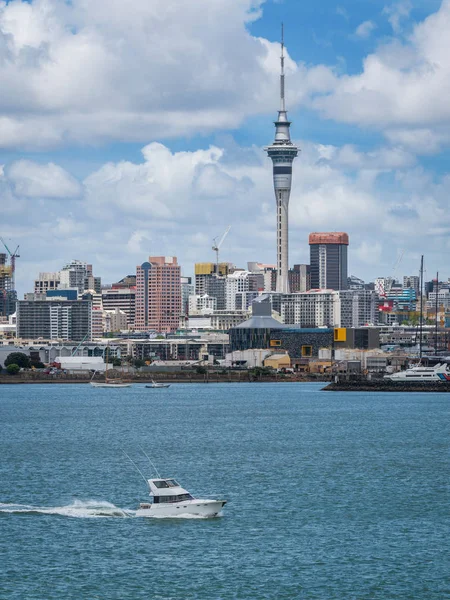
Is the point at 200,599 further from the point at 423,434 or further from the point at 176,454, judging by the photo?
the point at 423,434

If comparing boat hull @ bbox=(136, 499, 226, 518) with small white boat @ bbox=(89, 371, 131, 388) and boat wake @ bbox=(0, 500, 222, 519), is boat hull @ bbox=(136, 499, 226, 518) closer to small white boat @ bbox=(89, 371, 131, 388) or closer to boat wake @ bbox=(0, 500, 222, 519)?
boat wake @ bbox=(0, 500, 222, 519)

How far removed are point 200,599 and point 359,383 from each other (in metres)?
128

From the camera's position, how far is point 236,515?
46.2 m

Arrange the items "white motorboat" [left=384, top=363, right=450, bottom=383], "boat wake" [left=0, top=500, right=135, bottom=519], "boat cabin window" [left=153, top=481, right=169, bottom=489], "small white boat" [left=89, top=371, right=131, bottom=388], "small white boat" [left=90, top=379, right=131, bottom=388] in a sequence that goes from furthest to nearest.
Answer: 1. "small white boat" [left=89, top=371, right=131, bottom=388]
2. "small white boat" [left=90, top=379, right=131, bottom=388]
3. "white motorboat" [left=384, top=363, right=450, bottom=383]
4. "boat wake" [left=0, top=500, right=135, bottom=519]
5. "boat cabin window" [left=153, top=481, right=169, bottom=489]

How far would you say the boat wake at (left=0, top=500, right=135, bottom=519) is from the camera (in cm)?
4644

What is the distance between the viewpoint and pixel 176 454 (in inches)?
2655

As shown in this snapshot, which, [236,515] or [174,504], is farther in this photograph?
[236,515]

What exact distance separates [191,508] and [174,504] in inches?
24.1

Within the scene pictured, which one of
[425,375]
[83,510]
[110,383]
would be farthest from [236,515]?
[110,383]

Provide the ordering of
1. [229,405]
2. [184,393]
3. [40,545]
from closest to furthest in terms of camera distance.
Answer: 1. [40,545]
2. [229,405]
3. [184,393]

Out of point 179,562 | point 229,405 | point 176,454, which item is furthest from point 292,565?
point 229,405

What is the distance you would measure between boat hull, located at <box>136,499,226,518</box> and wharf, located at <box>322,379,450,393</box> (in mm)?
111907

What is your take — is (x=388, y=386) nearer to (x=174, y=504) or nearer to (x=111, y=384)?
(x=111, y=384)

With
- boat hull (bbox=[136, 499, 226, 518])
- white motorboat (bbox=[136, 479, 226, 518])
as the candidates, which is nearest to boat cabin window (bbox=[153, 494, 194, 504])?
white motorboat (bbox=[136, 479, 226, 518])
